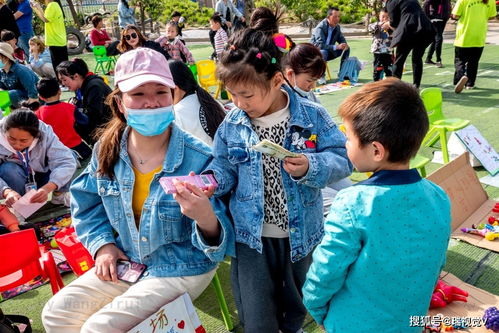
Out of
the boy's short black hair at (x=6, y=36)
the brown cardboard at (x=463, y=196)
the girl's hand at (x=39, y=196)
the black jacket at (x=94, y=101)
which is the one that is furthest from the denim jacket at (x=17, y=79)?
the brown cardboard at (x=463, y=196)

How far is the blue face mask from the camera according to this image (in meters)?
2.02

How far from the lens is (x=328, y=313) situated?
167 centimetres

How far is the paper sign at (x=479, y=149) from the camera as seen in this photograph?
408 centimetres

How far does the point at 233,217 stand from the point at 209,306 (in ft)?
3.37

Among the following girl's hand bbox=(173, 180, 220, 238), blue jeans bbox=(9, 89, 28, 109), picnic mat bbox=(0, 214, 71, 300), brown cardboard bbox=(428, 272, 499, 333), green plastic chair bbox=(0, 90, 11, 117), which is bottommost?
picnic mat bbox=(0, 214, 71, 300)

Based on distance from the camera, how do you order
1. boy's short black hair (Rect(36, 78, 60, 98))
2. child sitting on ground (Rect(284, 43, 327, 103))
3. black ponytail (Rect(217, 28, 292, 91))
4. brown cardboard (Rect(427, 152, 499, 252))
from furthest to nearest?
boy's short black hair (Rect(36, 78, 60, 98)), child sitting on ground (Rect(284, 43, 327, 103)), brown cardboard (Rect(427, 152, 499, 252)), black ponytail (Rect(217, 28, 292, 91))

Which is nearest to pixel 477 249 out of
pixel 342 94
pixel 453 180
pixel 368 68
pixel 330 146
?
pixel 453 180

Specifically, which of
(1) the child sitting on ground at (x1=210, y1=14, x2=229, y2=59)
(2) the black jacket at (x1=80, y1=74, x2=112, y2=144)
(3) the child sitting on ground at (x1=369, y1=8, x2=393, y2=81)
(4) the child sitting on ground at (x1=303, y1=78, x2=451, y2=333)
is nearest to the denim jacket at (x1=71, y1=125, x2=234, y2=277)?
(4) the child sitting on ground at (x1=303, y1=78, x2=451, y2=333)

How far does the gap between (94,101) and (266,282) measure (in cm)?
378

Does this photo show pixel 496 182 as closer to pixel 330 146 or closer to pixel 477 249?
pixel 477 249

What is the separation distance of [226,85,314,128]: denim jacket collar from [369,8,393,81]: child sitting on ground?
21.3 feet

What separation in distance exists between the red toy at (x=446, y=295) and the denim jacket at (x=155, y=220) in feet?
4.20

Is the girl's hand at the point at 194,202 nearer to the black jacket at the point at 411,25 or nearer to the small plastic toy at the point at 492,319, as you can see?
the small plastic toy at the point at 492,319

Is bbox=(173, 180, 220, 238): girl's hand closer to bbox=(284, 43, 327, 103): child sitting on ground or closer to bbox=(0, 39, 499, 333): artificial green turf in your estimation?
bbox=(0, 39, 499, 333): artificial green turf
